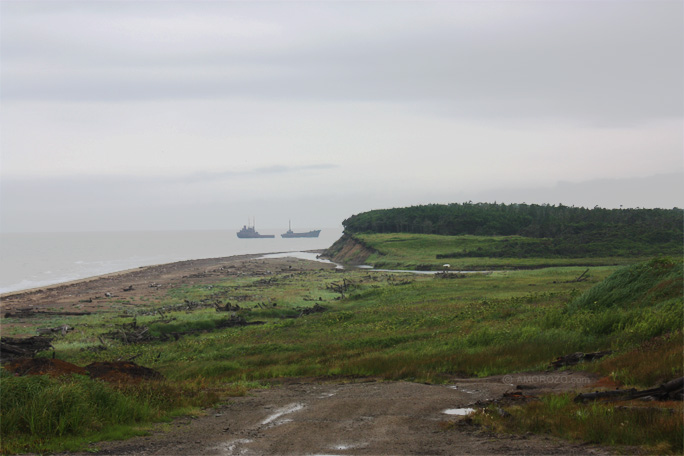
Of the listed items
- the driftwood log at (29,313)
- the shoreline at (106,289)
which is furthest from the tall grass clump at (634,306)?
the shoreline at (106,289)

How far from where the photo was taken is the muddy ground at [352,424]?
1198cm

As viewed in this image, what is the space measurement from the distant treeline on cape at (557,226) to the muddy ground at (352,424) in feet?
292

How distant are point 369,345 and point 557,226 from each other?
117 meters

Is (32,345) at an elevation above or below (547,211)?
below

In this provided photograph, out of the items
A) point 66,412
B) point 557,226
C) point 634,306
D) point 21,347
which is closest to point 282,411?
point 66,412

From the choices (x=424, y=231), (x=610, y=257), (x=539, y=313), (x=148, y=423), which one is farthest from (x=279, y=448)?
(x=424, y=231)

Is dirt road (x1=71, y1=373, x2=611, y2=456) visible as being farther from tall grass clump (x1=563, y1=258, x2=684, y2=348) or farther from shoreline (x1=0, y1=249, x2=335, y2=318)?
shoreline (x1=0, y1=249, x2=335, y2=318)

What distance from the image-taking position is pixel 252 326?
4094cm

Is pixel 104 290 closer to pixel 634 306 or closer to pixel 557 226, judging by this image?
pixel 634 306

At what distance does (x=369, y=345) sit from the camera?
94.5 ft

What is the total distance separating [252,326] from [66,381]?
24.9m

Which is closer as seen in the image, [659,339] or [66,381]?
[66,381]

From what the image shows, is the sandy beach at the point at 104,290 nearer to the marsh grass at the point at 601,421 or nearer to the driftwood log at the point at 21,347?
the driftwood log at the point at 21,347

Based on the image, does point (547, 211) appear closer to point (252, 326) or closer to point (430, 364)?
point (252, 326)
